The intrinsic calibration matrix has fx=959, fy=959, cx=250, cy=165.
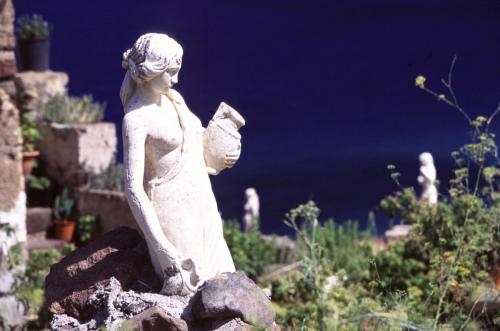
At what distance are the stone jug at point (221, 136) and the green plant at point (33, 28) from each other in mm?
6746

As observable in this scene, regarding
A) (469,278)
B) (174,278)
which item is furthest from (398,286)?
(174,278)

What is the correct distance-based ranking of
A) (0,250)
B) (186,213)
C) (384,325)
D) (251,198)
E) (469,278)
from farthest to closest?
1. (251,198)
2. (0,250)
3. (469,278)
4. (186,213)
5. (384,325)

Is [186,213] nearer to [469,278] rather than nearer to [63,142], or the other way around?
[469,278]

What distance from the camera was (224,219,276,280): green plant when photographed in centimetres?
805

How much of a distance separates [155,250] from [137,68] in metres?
0.74

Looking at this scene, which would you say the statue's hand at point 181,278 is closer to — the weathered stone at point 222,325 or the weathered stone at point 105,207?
the weathered stone at point 222,325

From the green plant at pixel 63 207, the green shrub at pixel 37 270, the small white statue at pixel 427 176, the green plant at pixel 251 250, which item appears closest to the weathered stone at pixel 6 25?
the green shrub at pixel 37 270

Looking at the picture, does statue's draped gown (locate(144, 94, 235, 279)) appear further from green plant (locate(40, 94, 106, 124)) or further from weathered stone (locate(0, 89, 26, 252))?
green plant (locate(40, 94, 106, 124))

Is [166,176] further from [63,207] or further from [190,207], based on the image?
[63,207]

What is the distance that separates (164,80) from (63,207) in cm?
582

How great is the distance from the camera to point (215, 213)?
4.14 metres

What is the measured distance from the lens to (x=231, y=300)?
3646mm

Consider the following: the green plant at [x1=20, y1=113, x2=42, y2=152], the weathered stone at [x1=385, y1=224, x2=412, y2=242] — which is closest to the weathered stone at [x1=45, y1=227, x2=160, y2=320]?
the weathered stone at [x1=385, y1=224, x2=412, y2=242]

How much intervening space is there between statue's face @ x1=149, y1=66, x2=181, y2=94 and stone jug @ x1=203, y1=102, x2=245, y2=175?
1.03ft
